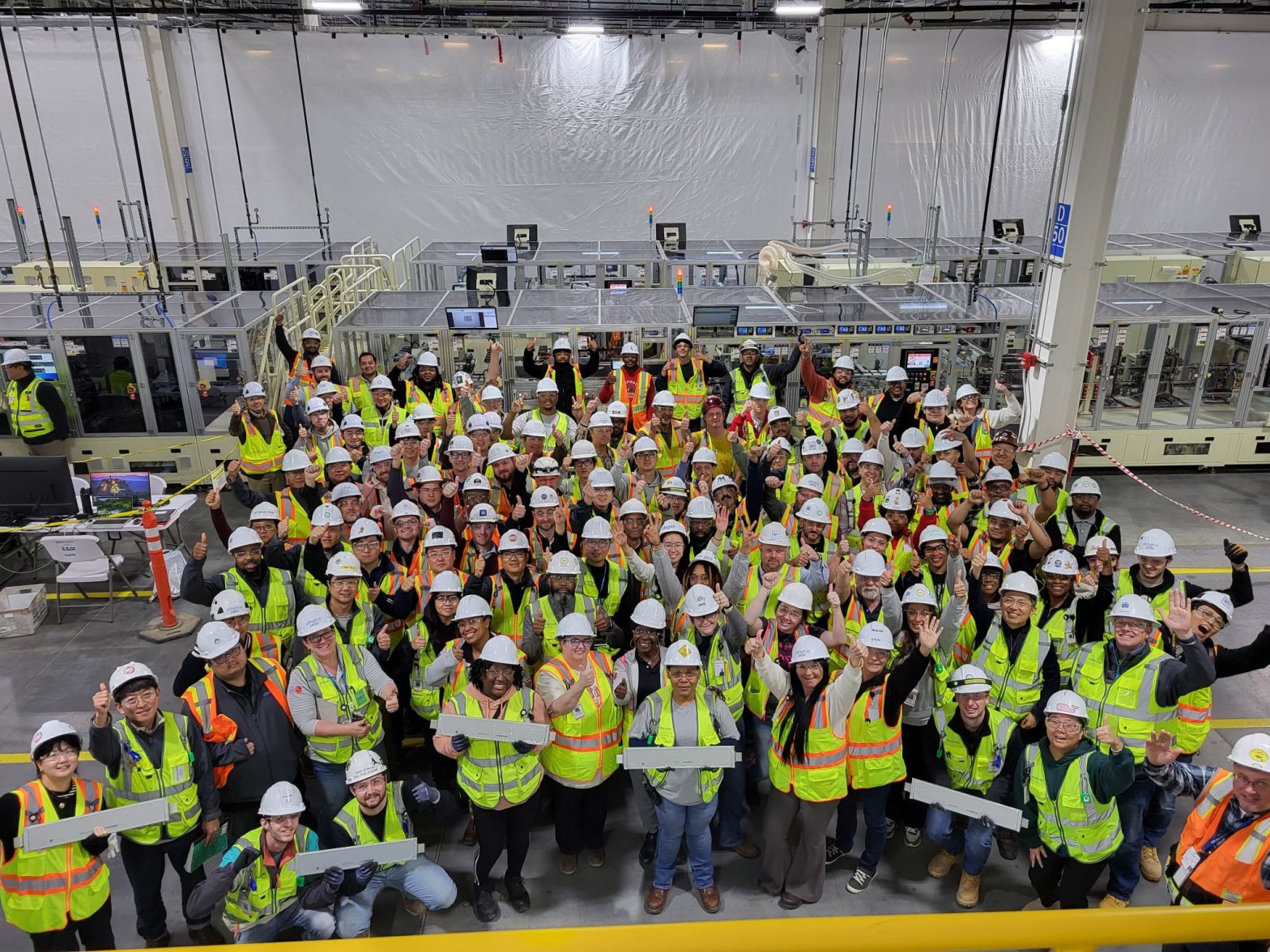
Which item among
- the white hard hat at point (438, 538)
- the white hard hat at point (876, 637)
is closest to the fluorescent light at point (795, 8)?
the white hard hat at point (438, 538)

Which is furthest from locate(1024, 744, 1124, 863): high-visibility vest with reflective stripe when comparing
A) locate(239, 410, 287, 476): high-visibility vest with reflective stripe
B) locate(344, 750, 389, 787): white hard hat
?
locate(239, 410, 287, 476): high-visibility vest with reflective stripe

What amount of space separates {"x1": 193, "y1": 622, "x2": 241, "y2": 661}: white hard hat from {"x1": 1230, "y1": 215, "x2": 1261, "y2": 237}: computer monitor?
18.0 m

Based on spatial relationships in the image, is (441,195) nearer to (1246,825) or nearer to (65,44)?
(65,44)

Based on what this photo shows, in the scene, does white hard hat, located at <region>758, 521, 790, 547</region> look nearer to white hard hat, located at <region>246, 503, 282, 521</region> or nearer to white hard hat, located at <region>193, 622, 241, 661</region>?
white hard hat, located at <region>193, 622, 241, 661</region>

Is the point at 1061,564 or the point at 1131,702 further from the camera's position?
the point at 1061,564

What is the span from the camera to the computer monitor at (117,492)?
8.26 m

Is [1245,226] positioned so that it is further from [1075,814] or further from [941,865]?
[1075,814]

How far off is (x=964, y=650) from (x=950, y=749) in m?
0.69

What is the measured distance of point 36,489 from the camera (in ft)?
26.9

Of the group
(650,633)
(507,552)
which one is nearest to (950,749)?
(650,633)

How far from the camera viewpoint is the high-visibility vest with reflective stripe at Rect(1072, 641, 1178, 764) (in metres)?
4.45

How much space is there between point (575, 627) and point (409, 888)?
1623 millimetres

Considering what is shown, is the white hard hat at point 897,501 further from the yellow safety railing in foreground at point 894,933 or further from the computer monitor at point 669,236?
the computer monitor at point 669,236

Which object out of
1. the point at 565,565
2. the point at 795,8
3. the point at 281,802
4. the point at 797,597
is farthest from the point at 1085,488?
the point at 795,8
